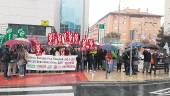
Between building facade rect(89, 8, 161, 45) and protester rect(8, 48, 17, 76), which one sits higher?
building facade rect(89, 8, 161, 45)

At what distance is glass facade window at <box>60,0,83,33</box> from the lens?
8411 centimetres

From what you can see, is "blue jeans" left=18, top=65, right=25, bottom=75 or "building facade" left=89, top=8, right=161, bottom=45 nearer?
"blue jeans" left=18, top=65, right=25, bottom=75

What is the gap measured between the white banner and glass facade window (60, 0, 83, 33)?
56854mm

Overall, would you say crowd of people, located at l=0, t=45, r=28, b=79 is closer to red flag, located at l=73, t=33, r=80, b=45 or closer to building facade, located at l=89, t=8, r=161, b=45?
red flag, located at l=73, t=33, r=80, b=45

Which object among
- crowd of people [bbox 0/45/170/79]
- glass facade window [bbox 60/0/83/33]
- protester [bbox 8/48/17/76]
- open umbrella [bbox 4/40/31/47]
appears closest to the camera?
crowd of people [bbox 0/45/170/79]

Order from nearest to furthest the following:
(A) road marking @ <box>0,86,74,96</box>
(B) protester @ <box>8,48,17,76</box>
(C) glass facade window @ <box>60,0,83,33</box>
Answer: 1. (A) road marking @ <box>0,86,74,96</box>
2. (B) protester @ <box>8,48,17,76</box>
3. (C) glass facade window @ <box>60,0,83,33</box>

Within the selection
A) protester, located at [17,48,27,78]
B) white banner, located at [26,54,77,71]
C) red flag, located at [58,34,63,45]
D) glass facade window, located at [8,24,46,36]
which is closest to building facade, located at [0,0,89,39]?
glass facade window, located at [8,24,46,36]

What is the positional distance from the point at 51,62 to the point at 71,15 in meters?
59.7

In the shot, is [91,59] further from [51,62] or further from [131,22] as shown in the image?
[131,22]

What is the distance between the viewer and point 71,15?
84812 mm

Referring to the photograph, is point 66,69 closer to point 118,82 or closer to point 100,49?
point 100,49

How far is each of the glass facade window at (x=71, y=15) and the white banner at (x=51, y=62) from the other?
56854mm

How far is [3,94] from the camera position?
1555 centimetres

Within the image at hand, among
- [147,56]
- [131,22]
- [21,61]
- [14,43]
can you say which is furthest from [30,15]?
[131,22]
